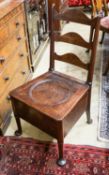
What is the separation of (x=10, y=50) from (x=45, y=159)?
40.6 inches

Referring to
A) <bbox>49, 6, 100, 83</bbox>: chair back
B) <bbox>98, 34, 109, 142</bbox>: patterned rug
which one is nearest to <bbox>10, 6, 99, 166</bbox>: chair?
<bbox>49, 6, 100, 83</bbox>: chair back

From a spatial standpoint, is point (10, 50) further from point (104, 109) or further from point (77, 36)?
point (104, 109)

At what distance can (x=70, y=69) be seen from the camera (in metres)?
2.67

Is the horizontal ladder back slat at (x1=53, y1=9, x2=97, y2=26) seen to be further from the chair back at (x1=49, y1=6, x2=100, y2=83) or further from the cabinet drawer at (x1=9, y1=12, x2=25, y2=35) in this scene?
the cabinet drawer at (x1=9, y1=12, x2=25, y2=35)

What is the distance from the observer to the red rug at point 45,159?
146 cm

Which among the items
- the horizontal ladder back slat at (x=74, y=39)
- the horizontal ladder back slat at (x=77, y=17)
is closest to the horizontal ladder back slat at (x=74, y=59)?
the horizontal ladder back slat at (x=74, y=39)

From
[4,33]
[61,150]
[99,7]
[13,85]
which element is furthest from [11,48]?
[99,7]

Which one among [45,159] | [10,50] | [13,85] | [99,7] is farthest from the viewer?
[99,7]

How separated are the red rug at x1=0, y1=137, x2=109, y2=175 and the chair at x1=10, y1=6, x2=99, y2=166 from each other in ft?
0.27

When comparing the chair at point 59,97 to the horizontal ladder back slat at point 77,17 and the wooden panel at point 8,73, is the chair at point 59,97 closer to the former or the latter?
the horizontal ladder back slat at point 77,17

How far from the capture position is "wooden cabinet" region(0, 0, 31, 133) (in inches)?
64.2

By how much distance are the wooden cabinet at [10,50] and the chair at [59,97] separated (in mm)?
257

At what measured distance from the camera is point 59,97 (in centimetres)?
145

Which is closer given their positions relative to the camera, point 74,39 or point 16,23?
point 74,39
